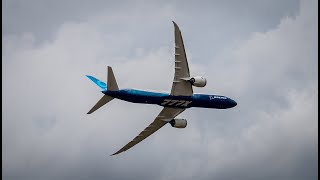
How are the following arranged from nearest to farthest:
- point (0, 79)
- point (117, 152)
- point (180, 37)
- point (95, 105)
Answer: point (0, 79)
point (180, 37)
point (95, 105)
point (117, 152)

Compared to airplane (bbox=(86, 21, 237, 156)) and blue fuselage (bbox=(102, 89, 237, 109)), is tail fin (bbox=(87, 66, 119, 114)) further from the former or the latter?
blue fuselage (bbox=(102, 89, 237, 109))

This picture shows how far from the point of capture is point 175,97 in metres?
106

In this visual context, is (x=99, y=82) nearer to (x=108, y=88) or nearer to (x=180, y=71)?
(x=108, y=88)

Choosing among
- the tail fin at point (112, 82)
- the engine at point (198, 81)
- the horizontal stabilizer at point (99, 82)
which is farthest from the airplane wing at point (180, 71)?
the horizontal stabilizer at point (99, 82)

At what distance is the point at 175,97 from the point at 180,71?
706 centimetres

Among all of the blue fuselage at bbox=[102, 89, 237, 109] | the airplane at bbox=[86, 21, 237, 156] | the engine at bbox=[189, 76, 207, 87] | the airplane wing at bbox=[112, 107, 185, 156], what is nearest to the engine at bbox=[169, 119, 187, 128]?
the airplane at bbox=[86, 21, 237, 156]

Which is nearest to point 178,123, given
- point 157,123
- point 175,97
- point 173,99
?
point 157,123

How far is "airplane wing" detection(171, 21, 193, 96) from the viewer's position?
3723 inches

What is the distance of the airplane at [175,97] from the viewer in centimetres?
9838

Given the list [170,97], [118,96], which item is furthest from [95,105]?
[170,97]

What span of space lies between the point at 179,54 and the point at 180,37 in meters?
3.20

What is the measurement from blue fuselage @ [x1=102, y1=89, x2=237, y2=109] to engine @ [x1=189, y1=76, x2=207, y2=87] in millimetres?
4675

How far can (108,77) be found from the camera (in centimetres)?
9788

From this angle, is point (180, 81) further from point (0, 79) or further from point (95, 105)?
point (0, 79)
